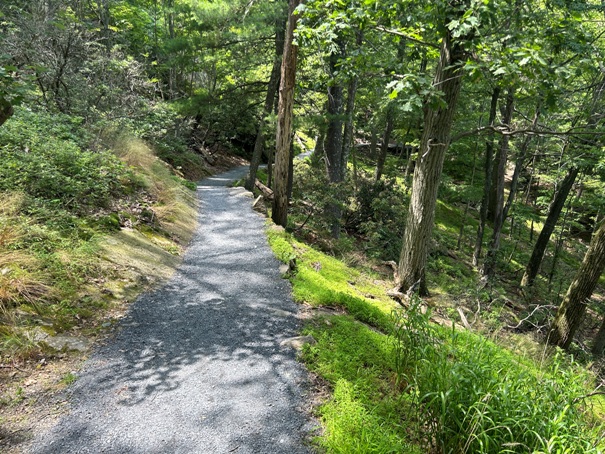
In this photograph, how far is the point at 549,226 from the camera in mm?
12969

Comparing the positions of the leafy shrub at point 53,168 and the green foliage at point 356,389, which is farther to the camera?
the leafy shrub at point 53,168

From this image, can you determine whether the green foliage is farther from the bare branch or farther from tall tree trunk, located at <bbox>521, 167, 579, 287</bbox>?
tall tree trunk, located at <bbox>521, 167, 579, 287</bbox>

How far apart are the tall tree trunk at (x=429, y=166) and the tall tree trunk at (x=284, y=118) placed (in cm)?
378

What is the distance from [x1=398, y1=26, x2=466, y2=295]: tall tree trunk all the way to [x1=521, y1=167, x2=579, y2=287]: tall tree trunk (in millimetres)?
9085

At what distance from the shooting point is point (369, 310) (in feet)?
18.0

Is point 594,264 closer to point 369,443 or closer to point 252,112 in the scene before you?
point 369,443

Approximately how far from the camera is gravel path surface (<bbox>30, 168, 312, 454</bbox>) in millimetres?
2857

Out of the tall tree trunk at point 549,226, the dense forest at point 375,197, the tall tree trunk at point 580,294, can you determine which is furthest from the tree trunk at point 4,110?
the tall tree trunk at point 549,226

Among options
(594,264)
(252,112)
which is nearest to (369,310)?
(594,264)

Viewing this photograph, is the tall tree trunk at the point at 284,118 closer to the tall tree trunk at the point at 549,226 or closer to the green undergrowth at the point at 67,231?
the green undergrowth at the point at 67,231

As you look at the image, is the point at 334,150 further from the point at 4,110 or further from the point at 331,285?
the point at 4,110

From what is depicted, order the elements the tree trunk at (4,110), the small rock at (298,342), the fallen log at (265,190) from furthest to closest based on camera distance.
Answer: the fallen log at (265,190)
the small rock at (298,342)
the tree trunk at (4,110)

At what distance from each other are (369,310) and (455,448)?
3.09m

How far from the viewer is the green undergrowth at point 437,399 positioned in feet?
7.37
